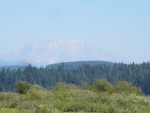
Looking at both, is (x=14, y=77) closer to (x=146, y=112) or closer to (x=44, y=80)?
(x=44, y=80)

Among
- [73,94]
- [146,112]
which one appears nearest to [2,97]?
[73,94]

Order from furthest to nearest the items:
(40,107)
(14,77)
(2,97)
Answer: (14,77), (2,97), (40,107)

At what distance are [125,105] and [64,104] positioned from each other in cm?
463

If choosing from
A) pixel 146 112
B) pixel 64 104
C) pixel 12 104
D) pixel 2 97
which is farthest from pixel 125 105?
pixel 2 97

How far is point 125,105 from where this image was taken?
97.0 ft

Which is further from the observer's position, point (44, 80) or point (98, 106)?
point (44, 80)

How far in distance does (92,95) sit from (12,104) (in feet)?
21.9

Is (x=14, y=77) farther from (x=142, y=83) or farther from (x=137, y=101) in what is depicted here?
(x=137, y=101)

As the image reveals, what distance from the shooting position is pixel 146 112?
92.9 feet

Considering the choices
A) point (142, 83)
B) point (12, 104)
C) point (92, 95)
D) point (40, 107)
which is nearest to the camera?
point (40, 107)

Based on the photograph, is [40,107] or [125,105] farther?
[125,105]

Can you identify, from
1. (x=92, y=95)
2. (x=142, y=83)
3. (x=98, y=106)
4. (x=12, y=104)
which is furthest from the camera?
(x=142, y=83)

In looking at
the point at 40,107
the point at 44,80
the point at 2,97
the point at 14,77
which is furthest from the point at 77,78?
the point at 40,107

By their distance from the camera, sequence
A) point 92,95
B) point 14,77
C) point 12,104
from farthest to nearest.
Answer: point 14,77, point 92,95, point 12,104
